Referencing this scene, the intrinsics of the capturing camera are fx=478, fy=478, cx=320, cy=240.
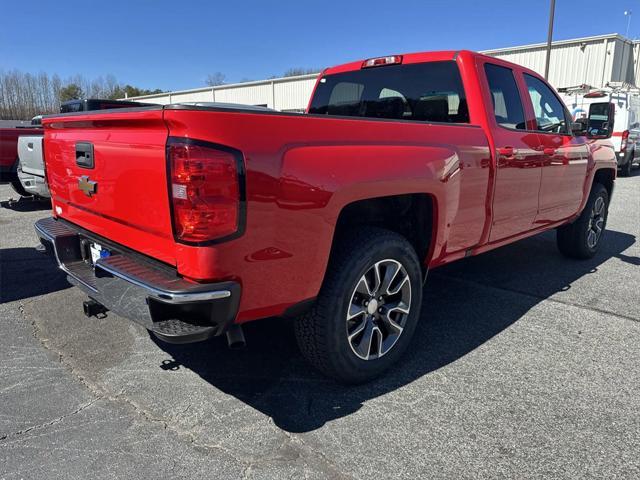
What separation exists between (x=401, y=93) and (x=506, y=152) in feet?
3.26

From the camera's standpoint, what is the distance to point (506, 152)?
3.61 metres

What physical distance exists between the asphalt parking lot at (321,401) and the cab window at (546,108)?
1643 millimetres

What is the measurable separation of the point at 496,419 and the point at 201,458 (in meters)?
1.53

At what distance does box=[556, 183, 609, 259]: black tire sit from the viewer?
5465 mm

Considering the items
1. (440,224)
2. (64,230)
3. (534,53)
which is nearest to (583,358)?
(440,224)

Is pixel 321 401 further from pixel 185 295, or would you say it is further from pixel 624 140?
Result: pixel 624 140

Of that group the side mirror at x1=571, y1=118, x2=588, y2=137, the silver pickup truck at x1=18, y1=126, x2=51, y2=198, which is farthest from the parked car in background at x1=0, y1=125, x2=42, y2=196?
the side mirror at x1=571, y1=118, x2=588, y2=137

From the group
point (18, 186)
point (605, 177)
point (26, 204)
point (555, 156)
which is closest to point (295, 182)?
point (555, 156)

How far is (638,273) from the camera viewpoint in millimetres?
5141

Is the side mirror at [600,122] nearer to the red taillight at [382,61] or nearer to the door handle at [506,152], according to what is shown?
the door handle at [506,152]

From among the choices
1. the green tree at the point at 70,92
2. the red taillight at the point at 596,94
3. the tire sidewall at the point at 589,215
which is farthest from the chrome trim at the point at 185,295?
the green tree at the point at 70,92

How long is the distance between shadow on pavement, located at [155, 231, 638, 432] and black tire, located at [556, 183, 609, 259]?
34cm

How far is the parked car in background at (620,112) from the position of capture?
1497cm

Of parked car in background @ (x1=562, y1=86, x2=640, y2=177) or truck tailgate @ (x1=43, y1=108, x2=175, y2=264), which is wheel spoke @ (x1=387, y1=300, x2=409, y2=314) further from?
parked car in background @ (x1=562, y1=86, x2=640, y2=177)
